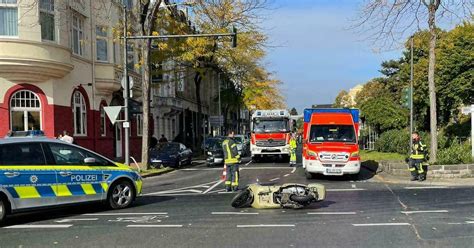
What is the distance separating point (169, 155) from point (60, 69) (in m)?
6.80

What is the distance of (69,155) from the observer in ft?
35.0

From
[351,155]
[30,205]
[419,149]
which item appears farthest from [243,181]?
[30,205]

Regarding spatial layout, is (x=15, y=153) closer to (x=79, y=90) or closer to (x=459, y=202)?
(x=459, y=202)

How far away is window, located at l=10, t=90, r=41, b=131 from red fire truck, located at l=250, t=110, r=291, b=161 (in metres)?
11.2

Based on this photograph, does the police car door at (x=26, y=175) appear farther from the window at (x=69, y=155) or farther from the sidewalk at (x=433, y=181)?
the sidewalk at (x=433, y=181)

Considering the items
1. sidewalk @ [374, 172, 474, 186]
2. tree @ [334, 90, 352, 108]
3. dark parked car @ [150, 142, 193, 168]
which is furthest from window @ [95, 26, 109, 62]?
tree @ [334, 90, 352, 108]

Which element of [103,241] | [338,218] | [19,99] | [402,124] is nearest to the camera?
[103,241]

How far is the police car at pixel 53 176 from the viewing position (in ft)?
31.9

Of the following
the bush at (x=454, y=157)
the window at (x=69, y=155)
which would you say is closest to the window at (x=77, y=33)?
the window at (x=69, y=155)

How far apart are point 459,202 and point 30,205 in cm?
916

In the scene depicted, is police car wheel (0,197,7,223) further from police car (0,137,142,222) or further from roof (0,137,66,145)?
roof (0,137,66,145)

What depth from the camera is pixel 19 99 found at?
73.7 feet

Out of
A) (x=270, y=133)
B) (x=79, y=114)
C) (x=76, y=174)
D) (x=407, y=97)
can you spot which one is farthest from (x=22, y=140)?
(x=270, y=133)

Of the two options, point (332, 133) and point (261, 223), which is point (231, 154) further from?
point (332, 133)
